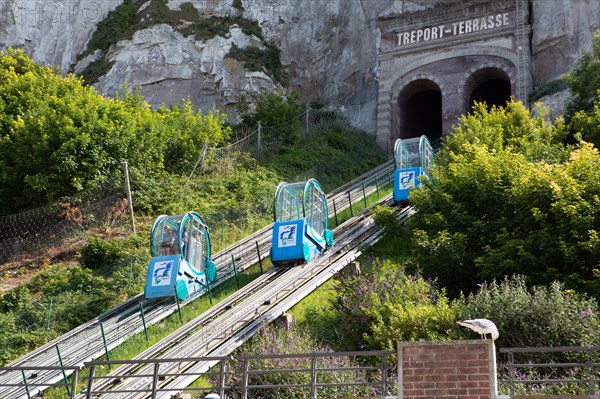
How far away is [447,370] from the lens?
12242mm

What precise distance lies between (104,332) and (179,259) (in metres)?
3.92

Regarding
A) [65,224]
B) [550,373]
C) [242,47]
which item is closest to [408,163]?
[65,224]

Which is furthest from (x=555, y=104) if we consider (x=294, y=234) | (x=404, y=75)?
(x=294, y=234)

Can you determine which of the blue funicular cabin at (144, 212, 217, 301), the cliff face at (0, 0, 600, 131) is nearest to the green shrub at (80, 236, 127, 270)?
the blue funicular cabin at (144, 212, 217, 301)

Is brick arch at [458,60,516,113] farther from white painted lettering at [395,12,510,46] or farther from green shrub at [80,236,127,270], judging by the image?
green shrub at [80,236,127,270]

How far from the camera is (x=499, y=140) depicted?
3078cm

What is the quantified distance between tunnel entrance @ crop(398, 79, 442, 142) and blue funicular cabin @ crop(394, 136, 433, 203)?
9.72 metres

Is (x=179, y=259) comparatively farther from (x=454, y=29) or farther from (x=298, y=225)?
(x=454, y=29)

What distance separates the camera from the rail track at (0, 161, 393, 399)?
1983 cm

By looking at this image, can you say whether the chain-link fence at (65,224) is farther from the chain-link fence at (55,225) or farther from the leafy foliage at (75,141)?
the leafy foliage at (75,141)

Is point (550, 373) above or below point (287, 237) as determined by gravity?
below

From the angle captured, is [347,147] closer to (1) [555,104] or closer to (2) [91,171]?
(1) [555,104]

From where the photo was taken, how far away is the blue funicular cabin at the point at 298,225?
88.7 feet

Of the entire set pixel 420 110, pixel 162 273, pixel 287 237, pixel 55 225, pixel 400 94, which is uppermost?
pixel 400 94
